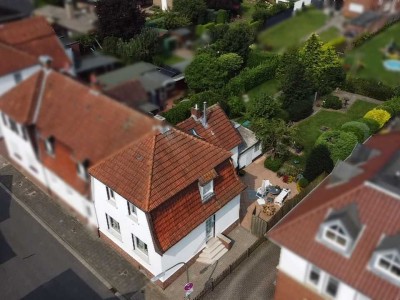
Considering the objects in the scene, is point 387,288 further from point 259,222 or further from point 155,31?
point 155,31

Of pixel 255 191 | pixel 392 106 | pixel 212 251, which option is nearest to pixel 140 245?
pixel 212 251

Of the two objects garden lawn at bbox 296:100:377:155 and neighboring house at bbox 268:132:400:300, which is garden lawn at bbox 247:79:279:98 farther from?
neighboring house at bbox 268:132:400:300

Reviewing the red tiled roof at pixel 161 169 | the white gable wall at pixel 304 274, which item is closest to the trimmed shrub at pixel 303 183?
the red tiled roof at pixel 161 169

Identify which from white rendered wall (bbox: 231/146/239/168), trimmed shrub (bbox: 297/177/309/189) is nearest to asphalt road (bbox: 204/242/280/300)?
trimmed shrub (bbox: 297/177/309/189)

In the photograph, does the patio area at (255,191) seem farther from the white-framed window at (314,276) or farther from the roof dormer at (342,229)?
the roof dormer at (342,229)

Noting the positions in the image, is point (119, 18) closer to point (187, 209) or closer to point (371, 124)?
point (187, 209)

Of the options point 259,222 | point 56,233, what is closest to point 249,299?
point 259,222
